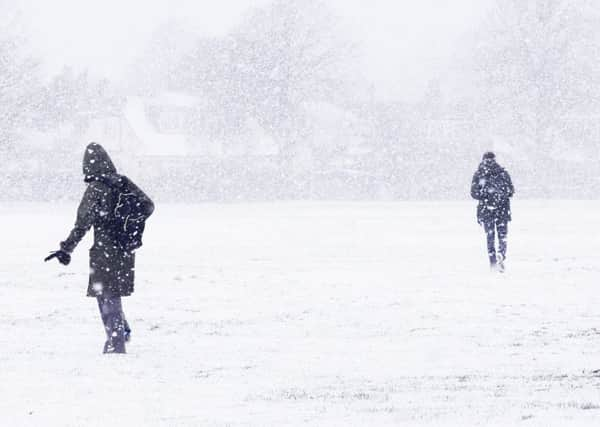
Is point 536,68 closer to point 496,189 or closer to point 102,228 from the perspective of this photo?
point 496,189

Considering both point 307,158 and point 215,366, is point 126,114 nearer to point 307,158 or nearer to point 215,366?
point 307,158

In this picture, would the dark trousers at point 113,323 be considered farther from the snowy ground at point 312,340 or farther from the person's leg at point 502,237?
the person's leg at point 502,237

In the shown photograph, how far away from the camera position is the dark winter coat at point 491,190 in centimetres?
1720

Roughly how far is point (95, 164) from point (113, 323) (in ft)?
4.40

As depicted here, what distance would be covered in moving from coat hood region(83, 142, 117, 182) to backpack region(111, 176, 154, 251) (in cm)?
15

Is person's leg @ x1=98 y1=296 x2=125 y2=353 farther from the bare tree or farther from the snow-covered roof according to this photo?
the snow-covered roof

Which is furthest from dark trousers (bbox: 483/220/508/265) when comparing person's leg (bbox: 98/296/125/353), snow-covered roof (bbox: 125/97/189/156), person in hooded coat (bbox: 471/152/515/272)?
snow-covered roof (bbox: 125/97/189/156)

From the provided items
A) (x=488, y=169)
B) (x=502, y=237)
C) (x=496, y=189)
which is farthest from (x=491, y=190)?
(x=502, y=237)

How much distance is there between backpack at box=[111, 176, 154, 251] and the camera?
29.9ft

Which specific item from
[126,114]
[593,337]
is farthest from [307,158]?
[593,337]

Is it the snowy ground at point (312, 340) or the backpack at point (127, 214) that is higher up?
the backpack at point (127, 214)

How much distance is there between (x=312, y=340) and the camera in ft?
33.5

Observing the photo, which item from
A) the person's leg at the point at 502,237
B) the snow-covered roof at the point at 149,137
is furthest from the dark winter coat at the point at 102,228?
the snow-covered roof at the point at 149,137

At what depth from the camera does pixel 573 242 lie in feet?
80.5
